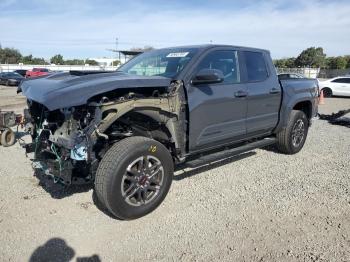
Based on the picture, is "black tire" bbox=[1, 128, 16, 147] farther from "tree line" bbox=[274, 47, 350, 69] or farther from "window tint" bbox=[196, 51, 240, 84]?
"tree line" bbox=[274, 47, 350, 69]

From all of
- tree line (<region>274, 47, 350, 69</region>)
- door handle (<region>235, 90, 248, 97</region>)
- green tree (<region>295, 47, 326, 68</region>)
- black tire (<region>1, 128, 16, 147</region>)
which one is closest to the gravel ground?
door handle (<region>235, 90, 248, 97</region>)

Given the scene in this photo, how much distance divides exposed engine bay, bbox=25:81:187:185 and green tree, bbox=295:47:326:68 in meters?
85.9

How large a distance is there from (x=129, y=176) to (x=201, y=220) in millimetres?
925

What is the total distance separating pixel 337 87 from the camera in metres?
22.5

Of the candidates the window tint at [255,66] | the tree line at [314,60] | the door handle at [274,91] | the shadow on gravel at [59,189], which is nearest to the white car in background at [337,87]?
the door handle at [274,91]

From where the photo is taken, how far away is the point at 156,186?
439 centimetres

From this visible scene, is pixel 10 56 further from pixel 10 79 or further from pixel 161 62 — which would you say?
pixel 161 62

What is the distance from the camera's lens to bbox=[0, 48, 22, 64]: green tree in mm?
91438

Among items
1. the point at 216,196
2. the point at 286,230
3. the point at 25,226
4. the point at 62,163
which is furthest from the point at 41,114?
the point at 286,230

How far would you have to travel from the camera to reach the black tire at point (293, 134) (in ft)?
22.0

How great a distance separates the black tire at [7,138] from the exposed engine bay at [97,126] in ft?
9.99

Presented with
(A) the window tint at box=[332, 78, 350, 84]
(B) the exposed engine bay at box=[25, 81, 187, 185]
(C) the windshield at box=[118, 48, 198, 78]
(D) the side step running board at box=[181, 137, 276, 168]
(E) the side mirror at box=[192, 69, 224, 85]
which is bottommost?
(D) the side step running board at box=[181, 137, 276, 168]

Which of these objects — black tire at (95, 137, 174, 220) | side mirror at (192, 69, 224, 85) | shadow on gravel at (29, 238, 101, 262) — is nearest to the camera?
shadow on gravel at (29, 238, 101, 262)

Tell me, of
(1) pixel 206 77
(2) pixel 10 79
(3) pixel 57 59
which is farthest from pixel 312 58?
(1) pixel 206 77
